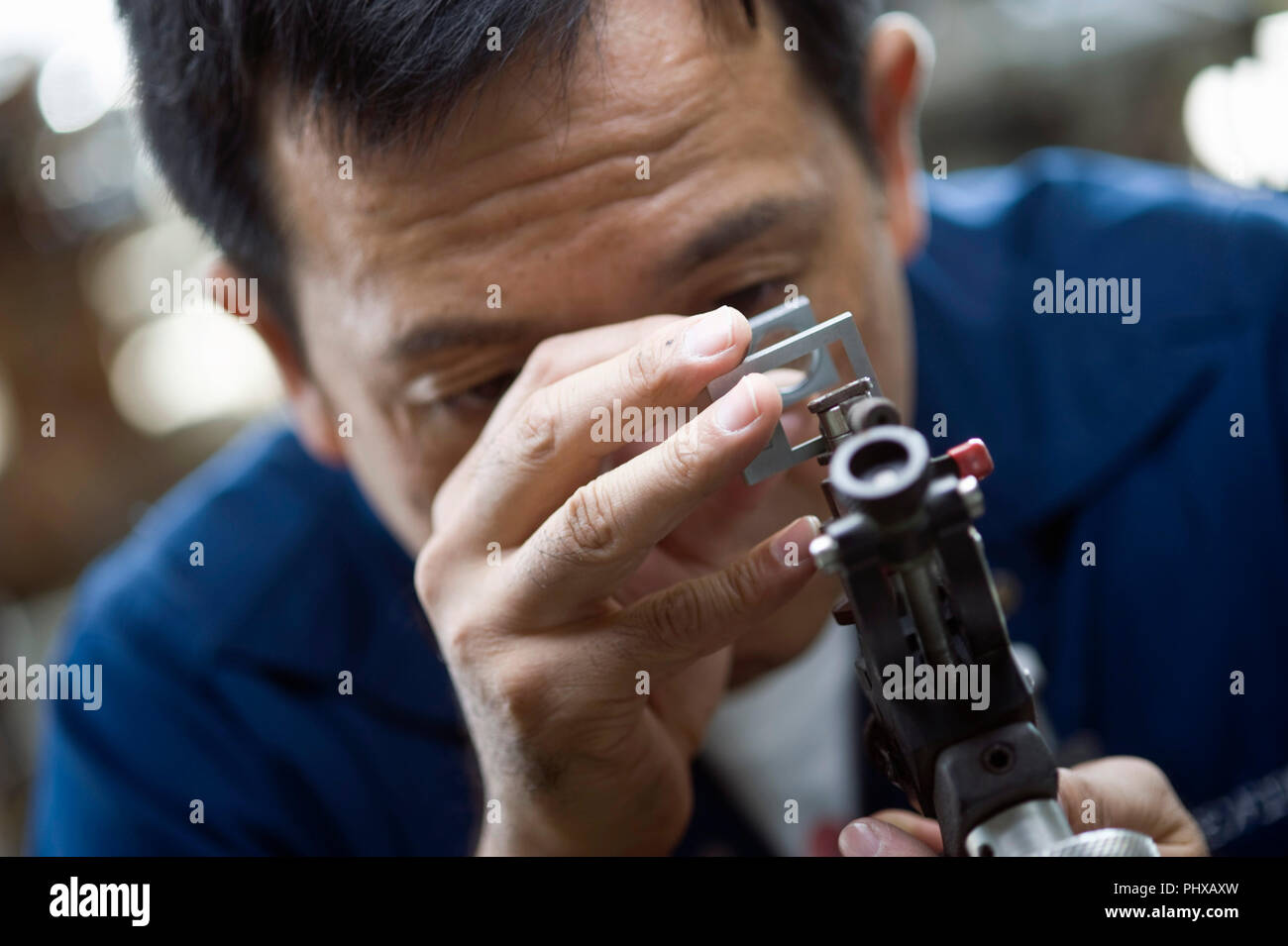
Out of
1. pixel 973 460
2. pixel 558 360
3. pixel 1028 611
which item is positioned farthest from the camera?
pixel 1028 611

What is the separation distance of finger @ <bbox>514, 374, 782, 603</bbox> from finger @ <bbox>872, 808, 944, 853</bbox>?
0.91ft

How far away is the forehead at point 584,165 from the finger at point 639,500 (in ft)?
0.83

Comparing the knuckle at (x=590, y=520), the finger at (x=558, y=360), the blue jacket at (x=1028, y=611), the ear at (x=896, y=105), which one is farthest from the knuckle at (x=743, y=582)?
the blue jacket at (x=1028, y=611)

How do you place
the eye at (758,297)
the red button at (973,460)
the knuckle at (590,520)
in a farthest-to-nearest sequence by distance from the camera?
the eye at (758,297)
the knuckle at (590,520)
the red button at (973,460)

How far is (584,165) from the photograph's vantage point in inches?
36.5

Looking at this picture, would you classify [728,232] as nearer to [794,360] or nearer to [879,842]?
[794,360]

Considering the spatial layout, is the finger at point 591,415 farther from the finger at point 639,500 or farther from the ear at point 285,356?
the ear at point 285,356

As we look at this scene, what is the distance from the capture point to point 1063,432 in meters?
1.56

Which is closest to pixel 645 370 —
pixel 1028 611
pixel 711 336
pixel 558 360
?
pixel 711 336

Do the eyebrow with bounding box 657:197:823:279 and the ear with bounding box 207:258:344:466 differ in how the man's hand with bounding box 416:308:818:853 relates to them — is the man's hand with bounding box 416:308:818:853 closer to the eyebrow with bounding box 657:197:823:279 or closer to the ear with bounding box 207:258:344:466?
the eyebrow with bounding box 657:197:823:279

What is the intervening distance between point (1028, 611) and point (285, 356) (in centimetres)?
112

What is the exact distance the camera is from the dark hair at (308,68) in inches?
35.6
